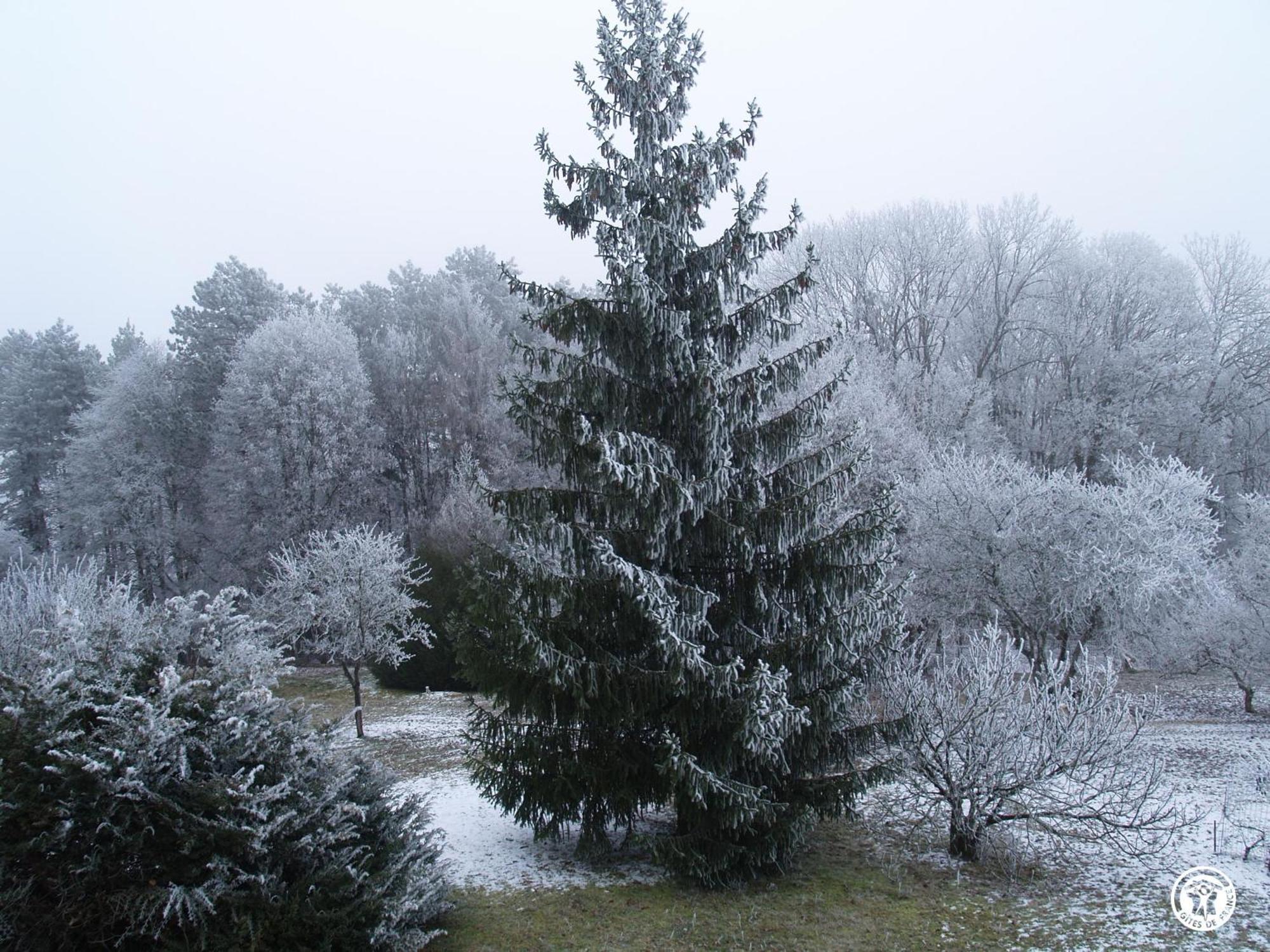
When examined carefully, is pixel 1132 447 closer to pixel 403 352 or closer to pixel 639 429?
pixel 639 429

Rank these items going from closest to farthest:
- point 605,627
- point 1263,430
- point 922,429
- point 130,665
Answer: point 130,665 < point 605,627 < point 922,429 < point 1263,430

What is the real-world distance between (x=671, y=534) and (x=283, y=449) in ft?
76.6

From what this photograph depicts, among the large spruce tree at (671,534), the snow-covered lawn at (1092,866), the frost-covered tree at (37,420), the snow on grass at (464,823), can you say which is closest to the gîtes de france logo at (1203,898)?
the snow-covered lawn at (1092,866)

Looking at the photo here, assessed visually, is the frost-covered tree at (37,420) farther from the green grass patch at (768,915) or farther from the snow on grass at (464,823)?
the green grass patch at (768,915)

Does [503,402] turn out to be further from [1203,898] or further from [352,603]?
[1203,898]

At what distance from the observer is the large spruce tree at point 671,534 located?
7.68 m

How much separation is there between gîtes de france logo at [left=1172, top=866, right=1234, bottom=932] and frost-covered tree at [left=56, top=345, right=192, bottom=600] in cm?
3126

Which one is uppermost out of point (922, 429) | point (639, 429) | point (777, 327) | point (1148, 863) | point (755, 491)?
point (922, 429)

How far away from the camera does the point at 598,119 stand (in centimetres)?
849

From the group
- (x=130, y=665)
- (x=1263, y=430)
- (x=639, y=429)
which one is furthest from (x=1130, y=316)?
(x=130, y=665)

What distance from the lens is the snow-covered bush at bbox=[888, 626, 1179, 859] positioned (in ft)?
25.5

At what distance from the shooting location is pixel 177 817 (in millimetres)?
5707

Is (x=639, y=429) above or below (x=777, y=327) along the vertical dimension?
below

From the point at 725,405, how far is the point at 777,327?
3.62 ft
